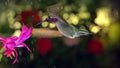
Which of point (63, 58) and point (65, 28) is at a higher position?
point (65, 28)

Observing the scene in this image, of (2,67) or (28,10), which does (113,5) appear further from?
(2,67)

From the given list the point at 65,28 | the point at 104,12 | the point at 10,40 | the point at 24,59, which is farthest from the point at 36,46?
the point at 10,40

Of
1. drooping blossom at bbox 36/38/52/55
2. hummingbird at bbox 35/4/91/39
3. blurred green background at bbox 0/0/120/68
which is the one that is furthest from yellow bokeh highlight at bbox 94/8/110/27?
hummingbird at bbox 35/4/91/39

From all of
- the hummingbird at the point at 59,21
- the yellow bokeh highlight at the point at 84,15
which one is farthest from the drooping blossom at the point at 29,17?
the hummingbird at the point at 59,21

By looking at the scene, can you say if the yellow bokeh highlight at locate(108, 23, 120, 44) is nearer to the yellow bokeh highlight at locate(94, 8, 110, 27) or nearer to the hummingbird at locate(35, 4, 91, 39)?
the yellow bokeh highlight at locate(94, 8, 110, 27)

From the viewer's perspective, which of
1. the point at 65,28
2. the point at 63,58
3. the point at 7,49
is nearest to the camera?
the point at 7,49

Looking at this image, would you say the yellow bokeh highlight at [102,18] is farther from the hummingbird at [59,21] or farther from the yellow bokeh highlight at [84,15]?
the hummingbird at [59,21]

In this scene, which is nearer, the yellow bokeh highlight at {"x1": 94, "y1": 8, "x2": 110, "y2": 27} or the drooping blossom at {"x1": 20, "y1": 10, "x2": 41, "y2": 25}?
the drooping blossom at {"x1": 20, "y1": 10, "x2": 41, "y2": 25}
